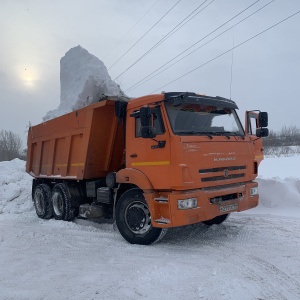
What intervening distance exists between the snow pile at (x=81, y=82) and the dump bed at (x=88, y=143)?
1.24m

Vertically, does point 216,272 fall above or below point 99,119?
below

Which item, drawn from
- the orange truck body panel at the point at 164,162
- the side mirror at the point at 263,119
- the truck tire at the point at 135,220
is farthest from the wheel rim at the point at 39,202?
the side mirror at the point at 263,119

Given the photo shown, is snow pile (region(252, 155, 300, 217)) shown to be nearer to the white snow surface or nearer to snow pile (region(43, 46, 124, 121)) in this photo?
the white snow surface

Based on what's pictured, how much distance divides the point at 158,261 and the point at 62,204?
422cm

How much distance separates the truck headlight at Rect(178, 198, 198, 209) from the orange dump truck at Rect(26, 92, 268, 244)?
0.02 metres

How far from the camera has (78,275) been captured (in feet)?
15.4

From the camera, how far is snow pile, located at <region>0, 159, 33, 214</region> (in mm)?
10917

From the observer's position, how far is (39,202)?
32.1ft

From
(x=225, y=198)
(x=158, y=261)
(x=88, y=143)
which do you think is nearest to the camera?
(x=158, y=261)

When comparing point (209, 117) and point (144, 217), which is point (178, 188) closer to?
point (144, 217)

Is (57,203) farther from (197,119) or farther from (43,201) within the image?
(197,119)

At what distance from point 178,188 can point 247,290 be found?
1.92 m

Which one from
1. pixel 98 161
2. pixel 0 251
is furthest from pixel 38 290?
pixel 98 161

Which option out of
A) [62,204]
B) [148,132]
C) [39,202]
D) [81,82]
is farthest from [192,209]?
[81,82]
